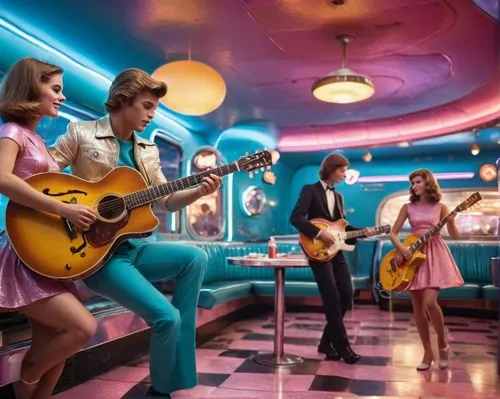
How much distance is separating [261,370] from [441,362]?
4.80 feet

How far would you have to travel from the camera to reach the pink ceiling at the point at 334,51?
4918mm

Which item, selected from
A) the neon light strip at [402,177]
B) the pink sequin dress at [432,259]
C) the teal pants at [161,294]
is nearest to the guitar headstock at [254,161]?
the teal pants at [161,294]

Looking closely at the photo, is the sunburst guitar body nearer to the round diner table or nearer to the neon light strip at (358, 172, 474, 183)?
the round diner table

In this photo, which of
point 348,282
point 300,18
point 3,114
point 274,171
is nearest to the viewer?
point 3,114

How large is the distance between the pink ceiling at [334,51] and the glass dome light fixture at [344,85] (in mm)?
313

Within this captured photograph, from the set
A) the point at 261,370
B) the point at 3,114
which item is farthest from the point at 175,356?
the point at 261,370

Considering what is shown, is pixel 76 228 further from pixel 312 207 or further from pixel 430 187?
pixel 430 187

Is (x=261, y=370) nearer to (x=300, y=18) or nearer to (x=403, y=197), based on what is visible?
(x=300, y=18)

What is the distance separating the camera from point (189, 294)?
8.07 feet

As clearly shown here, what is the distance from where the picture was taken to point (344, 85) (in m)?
5.78

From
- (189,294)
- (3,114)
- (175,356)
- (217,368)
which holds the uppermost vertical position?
(3,114)

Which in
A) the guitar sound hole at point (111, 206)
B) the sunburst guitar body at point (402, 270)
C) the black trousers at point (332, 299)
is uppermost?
the guitar sound hole at point (111, 206)

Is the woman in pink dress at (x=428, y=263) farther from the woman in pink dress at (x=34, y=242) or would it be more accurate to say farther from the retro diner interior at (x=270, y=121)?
the woman in pink dress at (x=34, y=242)

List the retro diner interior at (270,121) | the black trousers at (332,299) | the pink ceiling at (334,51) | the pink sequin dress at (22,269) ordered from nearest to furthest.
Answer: the pink sequin dress at (22,269) → the retro diner interior at (270,121) → the black trousers at (332,299) → the pink ceiling at (334,51)
